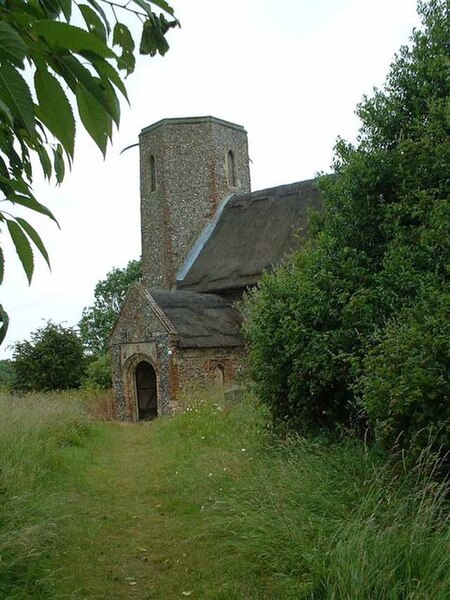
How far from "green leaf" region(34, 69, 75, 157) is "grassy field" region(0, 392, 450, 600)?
304cm

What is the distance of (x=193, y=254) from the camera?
24.8 m

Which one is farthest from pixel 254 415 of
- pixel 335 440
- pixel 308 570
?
pixel 308 570

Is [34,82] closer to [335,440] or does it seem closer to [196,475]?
[335,440]

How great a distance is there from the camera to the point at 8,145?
1.69 metres

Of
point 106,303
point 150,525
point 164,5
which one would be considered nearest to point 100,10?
point 164,5

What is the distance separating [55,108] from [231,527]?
4937 millimetres

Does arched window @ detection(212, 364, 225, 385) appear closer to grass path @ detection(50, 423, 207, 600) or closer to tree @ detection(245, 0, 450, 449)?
grass path @ detection(50, 423, 207, 600)

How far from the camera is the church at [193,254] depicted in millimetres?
19734

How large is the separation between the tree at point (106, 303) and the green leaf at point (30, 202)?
44961 mm

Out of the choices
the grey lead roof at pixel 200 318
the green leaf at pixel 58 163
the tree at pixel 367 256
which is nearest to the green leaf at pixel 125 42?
the green leaf at pixel 58 163

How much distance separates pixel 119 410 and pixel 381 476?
680 inches

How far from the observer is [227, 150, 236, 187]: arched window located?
26.4m

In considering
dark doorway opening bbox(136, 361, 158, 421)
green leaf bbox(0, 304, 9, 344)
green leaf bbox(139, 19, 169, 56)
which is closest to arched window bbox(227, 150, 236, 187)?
dark doorway opening bbox(136, 361, 158, 421)

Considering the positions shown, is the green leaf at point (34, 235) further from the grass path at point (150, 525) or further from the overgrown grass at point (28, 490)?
the overgrown grass at point (28, 490)
